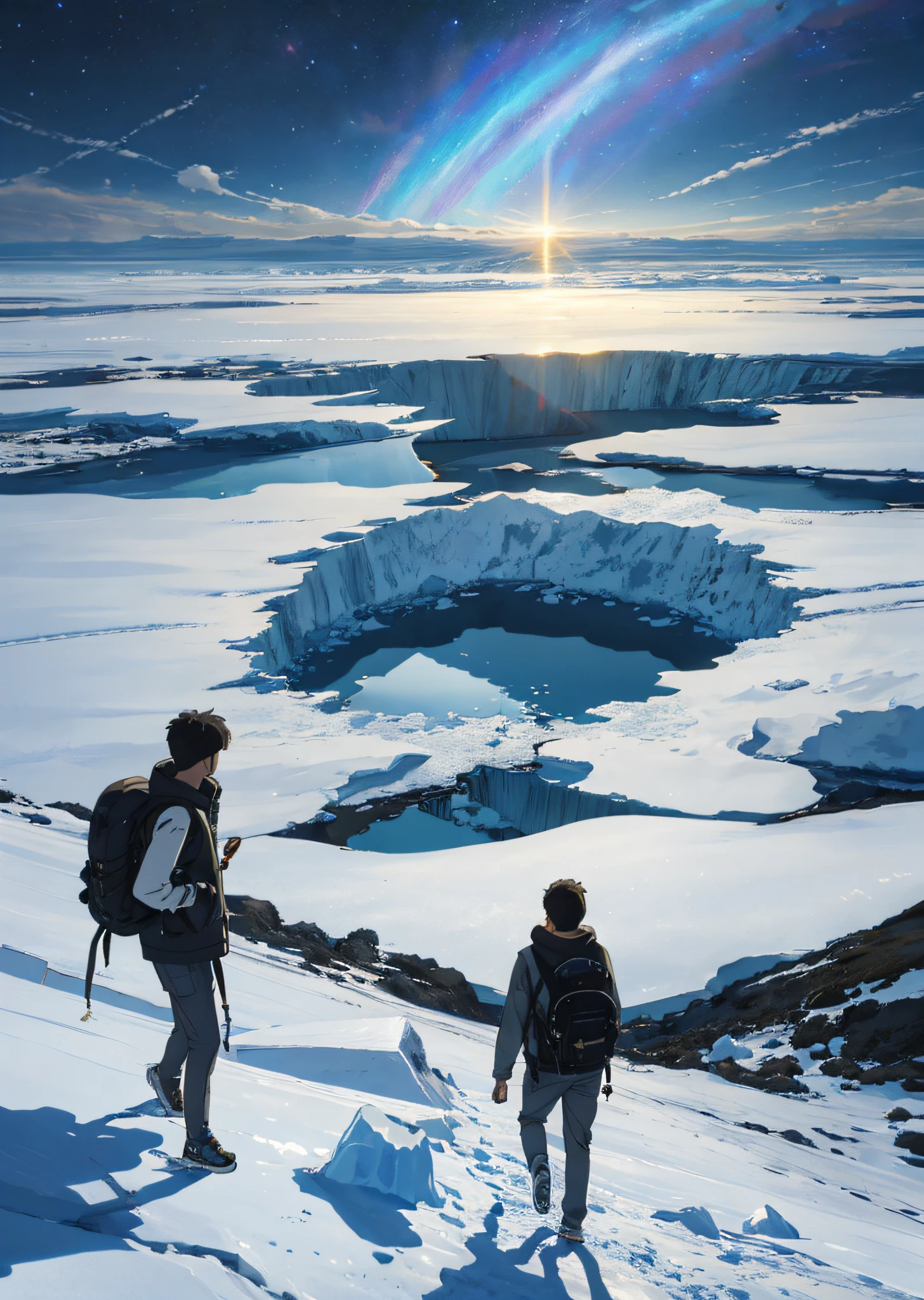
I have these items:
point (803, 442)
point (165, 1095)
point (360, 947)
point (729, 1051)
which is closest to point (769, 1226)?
point (165, 1095)

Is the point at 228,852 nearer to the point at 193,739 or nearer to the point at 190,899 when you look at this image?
the point at 190,899

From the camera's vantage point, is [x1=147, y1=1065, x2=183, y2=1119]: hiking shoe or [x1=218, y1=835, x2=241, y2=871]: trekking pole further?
[x1=147, y1=1065, x2=183, y2=1119]: hiking shoe

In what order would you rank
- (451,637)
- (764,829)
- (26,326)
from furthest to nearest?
(26,326) → (451,637) → (764,829)

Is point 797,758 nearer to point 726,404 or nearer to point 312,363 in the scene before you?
point 726,404

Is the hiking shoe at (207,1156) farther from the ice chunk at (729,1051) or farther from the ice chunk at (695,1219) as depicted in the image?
the ice chunk at (729,1051)

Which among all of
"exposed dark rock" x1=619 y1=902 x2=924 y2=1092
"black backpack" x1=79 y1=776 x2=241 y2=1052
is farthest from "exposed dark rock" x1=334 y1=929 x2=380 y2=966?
"black backpack" x1=79 y1=776 x2=241 y2=1052

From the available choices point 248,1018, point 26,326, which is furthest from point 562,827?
point 26,326

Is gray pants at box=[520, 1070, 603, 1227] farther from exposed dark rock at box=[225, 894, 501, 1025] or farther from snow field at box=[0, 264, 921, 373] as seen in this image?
snow field at box=[0, 264, 921, 373]

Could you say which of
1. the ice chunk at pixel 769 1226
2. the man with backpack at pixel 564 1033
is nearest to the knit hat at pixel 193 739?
the man with backpack at pixel 564 1033
